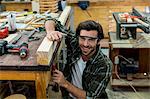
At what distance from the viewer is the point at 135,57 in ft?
9.52

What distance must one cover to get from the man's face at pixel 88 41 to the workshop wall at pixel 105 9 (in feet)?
7.59

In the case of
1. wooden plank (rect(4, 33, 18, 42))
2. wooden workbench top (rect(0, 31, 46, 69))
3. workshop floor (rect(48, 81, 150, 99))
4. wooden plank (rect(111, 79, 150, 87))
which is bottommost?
workshop floor (rect(48, 81, 150, 99))

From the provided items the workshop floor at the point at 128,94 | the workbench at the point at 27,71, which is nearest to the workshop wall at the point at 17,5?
the workshop floor at the point at 128,94

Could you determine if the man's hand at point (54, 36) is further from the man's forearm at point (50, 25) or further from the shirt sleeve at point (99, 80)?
the shirt sleeve at point (99, 80)

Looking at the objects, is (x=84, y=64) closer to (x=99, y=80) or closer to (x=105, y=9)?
(x=99, y=80)

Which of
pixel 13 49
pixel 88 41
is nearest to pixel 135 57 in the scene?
pixel 88 41

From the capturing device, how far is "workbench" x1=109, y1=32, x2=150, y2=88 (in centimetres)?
264

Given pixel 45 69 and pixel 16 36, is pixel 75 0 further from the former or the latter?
pixel 45 69

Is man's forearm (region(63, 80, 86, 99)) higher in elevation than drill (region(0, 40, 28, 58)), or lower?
lower

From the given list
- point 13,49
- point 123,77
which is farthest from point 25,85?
point 123,77

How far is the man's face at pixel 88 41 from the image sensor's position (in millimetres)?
1649

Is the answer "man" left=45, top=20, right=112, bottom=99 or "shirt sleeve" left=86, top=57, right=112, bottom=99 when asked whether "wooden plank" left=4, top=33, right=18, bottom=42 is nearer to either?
"man" left=45, top=20, right=112, bottom=99

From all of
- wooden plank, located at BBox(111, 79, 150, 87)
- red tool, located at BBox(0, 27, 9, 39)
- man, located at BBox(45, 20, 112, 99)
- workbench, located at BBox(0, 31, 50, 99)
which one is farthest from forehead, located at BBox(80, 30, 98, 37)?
wooden plank, located at BBox(111, 79, 150, 87)

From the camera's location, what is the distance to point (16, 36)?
1814 millimetres
